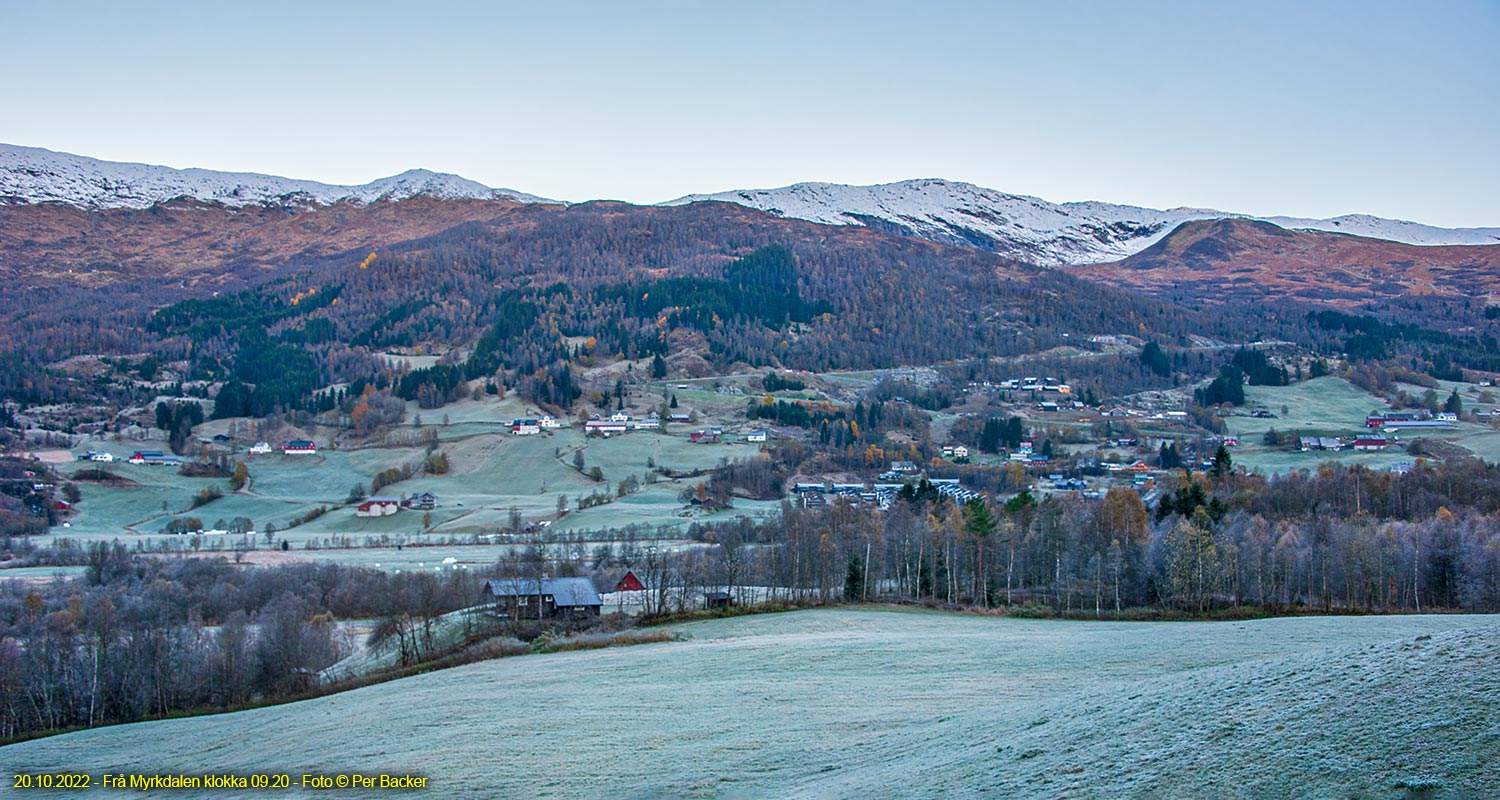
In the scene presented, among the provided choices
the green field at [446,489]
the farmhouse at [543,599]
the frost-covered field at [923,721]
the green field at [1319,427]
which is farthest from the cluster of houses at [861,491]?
the frost-covered field at [923,721]

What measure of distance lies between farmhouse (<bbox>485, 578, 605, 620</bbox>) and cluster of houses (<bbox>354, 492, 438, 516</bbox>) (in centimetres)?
6145

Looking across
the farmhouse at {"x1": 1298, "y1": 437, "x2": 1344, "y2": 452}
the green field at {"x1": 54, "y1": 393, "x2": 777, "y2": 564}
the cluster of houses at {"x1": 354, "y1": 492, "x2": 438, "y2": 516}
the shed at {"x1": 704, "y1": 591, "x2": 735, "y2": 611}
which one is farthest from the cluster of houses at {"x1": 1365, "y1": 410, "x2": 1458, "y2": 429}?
the cluster of houses at {"x1": 354, "y1": 492, "x2": 438, "y2": 516}

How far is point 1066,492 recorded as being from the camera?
11125 centimetres

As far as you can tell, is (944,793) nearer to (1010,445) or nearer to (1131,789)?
(1131,789)

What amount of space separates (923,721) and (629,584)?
45.5 metres

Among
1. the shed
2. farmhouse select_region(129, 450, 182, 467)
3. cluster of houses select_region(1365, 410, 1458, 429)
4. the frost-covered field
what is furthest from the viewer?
cluster of houses select_region(1365, 410, 1458, 429)

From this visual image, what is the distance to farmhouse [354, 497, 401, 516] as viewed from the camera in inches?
4582

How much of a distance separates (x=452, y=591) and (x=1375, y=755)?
60658 millimetres

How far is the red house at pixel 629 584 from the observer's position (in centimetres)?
6988

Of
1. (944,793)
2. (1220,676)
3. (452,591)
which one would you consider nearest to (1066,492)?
(452,591)

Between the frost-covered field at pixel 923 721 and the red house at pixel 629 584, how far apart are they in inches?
916

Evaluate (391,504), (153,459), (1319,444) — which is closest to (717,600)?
(391,504)

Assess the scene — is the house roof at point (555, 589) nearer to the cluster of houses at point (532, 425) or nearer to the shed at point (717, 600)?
the shed at point (717, 600)

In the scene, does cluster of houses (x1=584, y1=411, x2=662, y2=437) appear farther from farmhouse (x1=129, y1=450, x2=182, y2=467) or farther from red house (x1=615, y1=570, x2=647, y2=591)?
red house (x1=615, y1=570, x2=647, y2=591)
